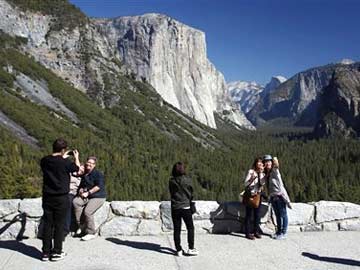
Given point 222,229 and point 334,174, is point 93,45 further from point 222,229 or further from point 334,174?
point 222,229

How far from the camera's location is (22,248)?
10.8 m

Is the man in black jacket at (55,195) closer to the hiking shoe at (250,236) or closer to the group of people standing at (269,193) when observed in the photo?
the group of people standing at (269,193)

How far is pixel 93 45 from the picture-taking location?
615 feet

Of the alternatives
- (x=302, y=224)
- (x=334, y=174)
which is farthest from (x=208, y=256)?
(x=334, y=174)

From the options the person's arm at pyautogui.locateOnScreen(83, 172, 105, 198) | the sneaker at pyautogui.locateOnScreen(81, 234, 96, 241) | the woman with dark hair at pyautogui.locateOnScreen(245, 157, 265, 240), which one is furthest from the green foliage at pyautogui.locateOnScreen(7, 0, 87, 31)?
the woman with dark hair at pyautogui.locateOnScreen(245, 157, 265, 240)

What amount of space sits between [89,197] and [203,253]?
3200 mm

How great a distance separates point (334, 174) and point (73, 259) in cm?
12220

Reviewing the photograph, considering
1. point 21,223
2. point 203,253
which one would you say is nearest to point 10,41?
point 21,223

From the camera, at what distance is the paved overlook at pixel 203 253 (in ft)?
31.9

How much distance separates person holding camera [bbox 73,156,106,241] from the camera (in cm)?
1159

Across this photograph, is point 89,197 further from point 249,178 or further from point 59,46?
point 59,46

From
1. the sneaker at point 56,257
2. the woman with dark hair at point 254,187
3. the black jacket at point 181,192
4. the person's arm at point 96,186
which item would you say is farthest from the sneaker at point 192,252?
the person's arm at point 96,186

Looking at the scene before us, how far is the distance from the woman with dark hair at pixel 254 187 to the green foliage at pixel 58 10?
167310mm

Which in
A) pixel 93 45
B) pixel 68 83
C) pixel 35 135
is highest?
pixel 93 45
